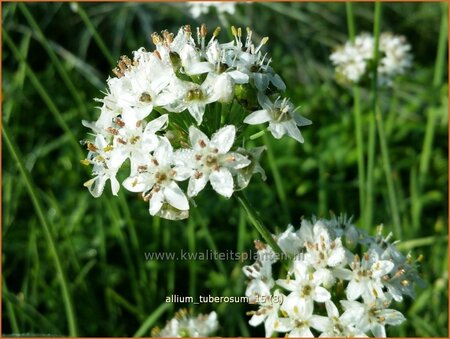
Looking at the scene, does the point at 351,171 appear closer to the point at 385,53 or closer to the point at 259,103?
the point at 385,53

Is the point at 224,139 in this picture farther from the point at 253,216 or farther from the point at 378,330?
the point at 378,330

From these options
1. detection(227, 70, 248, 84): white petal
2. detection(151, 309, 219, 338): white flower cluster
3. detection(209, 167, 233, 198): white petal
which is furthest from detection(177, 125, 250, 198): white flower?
detection(151, 309, 219, 338): white flower cluster

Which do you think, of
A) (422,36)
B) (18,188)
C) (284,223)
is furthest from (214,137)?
(422,36)

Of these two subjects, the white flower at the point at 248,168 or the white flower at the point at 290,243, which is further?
the white flower at the point at 290,243

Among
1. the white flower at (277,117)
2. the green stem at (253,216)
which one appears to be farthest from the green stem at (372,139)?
the green stem at (253,216)

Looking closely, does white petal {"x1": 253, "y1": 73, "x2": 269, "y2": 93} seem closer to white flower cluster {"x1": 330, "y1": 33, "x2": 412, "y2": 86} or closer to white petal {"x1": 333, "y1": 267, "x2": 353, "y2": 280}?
white petal {"x1": 333, "y1": 267, "x2": 353, "y2": 280}

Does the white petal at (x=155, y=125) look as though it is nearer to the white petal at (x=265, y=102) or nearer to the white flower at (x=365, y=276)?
the white petal at (x=265, y=102)

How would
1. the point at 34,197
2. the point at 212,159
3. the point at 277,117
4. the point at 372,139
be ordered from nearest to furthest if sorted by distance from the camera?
the point at 212,159 < the point at 277,117 < the point at 34,197 < the point at 372,139

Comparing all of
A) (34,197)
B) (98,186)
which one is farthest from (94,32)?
(98,186)
